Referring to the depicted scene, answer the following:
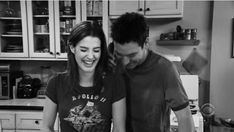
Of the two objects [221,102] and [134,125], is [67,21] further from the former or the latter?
[221,102]

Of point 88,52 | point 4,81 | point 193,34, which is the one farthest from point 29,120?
point 193,34

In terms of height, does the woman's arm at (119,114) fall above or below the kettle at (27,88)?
above

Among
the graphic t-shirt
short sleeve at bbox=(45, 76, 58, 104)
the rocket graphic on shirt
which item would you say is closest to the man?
the graphic t-shirt

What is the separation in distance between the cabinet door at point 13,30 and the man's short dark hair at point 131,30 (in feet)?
6.47

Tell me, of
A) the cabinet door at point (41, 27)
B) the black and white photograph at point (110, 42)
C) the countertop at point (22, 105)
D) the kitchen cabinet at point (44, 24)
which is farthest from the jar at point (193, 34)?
the countertop at point (22, 105)

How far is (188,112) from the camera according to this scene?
1174 mm

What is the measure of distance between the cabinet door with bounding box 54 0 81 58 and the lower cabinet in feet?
2.39

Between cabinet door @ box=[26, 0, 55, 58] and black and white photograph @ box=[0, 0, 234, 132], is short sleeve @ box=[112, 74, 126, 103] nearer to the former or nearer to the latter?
black and white photograph @ box=[0, 0, 234, 132]

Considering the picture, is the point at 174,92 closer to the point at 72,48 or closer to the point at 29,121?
the point at 72,48

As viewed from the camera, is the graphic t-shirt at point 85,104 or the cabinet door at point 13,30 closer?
the graphic t-shirt at point 85,104

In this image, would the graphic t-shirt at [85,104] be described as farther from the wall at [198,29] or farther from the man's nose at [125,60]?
the wall at [198,29]

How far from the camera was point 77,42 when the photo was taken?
114 centimetres

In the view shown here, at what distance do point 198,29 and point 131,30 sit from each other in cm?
200

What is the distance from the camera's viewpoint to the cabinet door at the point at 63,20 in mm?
2742
